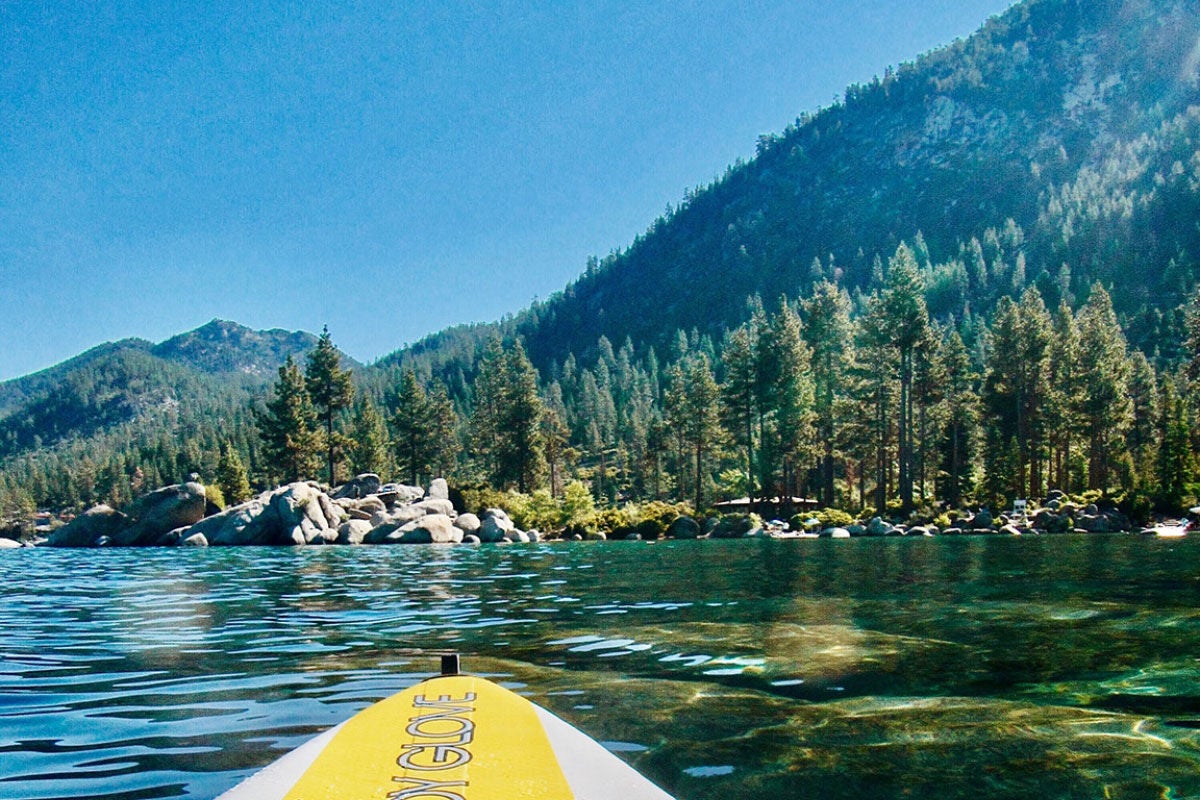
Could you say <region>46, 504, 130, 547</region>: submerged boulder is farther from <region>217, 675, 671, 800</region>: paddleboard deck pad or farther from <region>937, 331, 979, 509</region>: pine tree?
<region>217, 675, 671, 800</region>: paddleboard deck pad

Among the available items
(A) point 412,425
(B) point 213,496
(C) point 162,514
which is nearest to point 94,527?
(C) point 162,514

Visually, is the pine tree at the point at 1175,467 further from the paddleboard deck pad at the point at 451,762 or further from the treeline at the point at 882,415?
the paddleboard deck pad at the point at 451,762

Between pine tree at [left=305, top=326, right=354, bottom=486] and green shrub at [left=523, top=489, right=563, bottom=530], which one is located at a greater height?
pine tree at [left=305, top=326, right=354, bottom=486]

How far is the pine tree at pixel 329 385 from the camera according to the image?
53.7m

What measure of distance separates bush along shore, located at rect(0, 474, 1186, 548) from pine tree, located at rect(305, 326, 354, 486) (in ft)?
27.2

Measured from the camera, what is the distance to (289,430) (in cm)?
5359

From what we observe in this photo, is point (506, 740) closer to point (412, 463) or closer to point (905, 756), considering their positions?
point (905, 756)

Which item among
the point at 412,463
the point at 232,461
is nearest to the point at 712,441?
the point at 412,463

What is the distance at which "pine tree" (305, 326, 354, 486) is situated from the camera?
53656mm

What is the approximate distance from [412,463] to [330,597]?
50.2m

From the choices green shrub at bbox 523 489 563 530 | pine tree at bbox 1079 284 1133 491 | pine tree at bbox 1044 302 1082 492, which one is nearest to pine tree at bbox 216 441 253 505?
green shrub at bbox 523 489 563 530

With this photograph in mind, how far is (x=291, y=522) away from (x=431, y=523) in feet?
24.6

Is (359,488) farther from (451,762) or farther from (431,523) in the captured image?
(451,762)

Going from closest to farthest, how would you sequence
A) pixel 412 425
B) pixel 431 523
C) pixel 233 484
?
pixel 431 523, pixel 412 425, pixel 233 484
